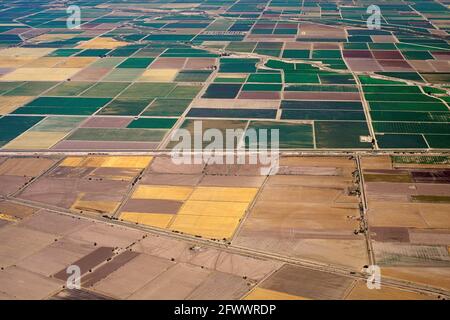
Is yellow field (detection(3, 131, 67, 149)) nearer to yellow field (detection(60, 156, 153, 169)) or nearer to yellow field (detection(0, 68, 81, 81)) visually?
yellow field (detection(60, 156, 153, 169))

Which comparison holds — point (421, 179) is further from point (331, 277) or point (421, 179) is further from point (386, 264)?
point (331, 277)

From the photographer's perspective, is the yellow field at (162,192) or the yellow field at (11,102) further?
the yellow field at (11,102)

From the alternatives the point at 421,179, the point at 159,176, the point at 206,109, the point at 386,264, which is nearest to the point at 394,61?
the point at 206,109

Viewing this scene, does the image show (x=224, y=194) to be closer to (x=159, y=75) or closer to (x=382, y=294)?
(x=382, y=294)

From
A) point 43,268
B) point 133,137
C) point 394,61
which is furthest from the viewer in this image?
point 394,61

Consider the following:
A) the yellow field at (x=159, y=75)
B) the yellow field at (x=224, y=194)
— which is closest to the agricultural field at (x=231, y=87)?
the yellow field at (x=159, y=75)

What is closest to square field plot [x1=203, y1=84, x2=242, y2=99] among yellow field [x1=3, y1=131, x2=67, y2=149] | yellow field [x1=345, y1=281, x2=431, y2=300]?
yellow field [x1=3, y1=131, x2=67, y2=149]

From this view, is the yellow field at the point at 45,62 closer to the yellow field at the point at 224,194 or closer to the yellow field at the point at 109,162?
the yellow field at the point at 109,162
